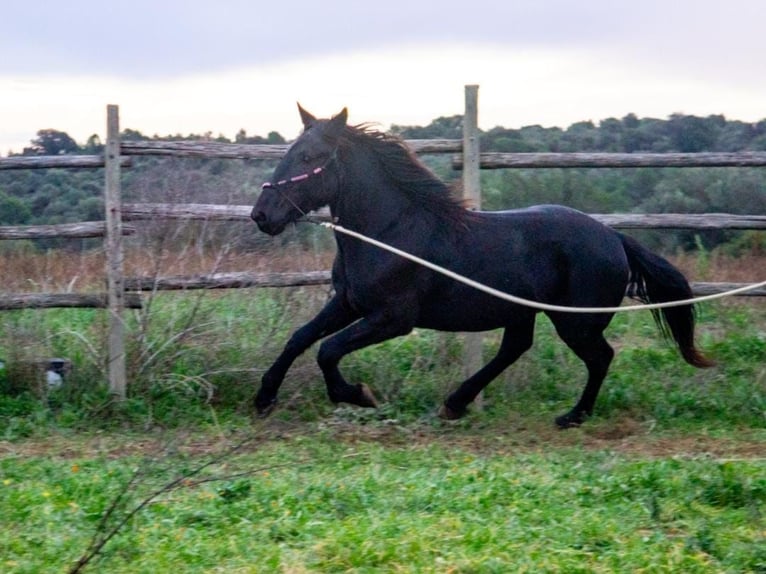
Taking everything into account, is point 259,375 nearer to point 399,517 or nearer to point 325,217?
point 325,217

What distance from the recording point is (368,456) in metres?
6.77

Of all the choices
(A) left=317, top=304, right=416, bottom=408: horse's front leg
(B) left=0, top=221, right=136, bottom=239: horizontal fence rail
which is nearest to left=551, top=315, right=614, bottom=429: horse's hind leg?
(A) left=317, top=304, right=416, bottom=408: horse's front leg

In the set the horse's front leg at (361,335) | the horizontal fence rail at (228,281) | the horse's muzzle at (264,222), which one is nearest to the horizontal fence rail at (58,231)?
the horizontal fence rail at (228,281)

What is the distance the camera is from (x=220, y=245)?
8.58 metres

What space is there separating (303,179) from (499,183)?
607cm

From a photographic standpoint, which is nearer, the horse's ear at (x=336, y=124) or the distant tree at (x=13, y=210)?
the horse's ear at (x=336, y=124)

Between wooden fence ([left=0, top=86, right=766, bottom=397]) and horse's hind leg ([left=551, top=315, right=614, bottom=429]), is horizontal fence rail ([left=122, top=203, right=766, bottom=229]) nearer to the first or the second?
wooden fence ([left=0, top=86, right=766, bottom=397])

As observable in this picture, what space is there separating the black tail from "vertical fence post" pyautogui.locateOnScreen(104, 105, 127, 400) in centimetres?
380

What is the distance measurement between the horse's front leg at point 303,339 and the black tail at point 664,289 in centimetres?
216

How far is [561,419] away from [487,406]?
71cm

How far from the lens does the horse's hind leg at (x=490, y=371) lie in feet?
26.5

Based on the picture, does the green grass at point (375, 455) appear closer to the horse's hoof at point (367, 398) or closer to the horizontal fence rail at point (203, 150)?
the horse's hoof at point (367, 398)

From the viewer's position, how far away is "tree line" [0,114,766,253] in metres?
8.72

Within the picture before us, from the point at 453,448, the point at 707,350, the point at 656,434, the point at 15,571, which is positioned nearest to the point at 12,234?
the point at 453,448
